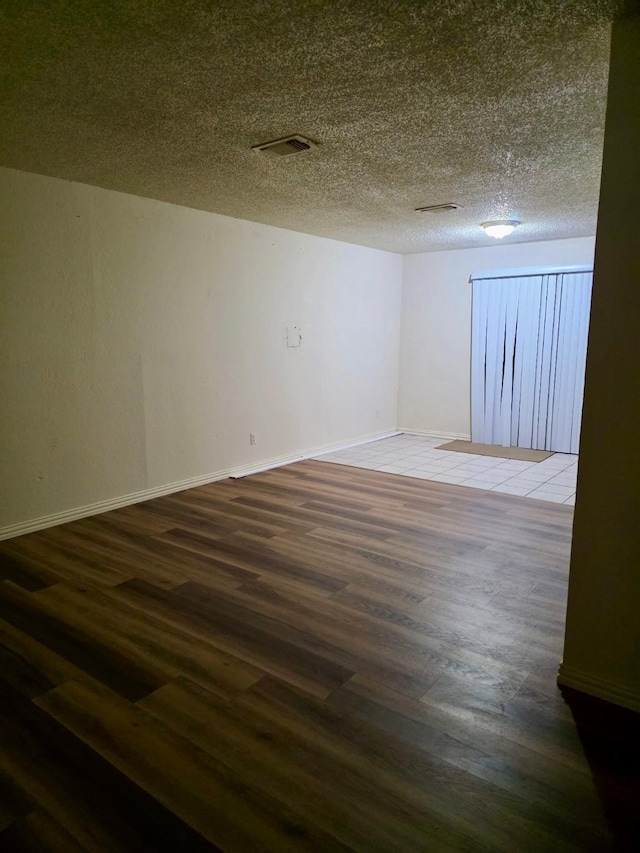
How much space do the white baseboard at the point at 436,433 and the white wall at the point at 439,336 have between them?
1 centimetres

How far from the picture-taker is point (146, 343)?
404 centimetres

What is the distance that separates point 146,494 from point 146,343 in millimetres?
1190

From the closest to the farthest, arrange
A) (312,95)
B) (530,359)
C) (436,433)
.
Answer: (312,95)
(530,359)
(436,433)

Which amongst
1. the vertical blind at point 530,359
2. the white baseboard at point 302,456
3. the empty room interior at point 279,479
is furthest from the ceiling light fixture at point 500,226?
the white baseboard at point 302,456

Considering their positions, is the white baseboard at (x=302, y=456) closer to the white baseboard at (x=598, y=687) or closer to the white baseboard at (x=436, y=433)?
the white baseboard at (x=436, y=433)

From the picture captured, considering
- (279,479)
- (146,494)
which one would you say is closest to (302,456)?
(279,479)

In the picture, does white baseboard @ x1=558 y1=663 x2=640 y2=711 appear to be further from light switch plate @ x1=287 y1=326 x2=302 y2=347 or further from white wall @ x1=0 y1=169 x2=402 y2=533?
light switch plate @ x1=287 y1=326 x2=302 y2=347

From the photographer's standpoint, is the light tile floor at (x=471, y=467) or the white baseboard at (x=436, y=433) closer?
the light tile floor at (x=471, y=467)

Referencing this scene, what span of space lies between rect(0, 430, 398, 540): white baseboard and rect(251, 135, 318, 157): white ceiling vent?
8.67 feet

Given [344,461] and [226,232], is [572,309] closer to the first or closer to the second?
[344,461]

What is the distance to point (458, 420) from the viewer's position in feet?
22.2

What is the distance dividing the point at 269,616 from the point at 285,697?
57cm

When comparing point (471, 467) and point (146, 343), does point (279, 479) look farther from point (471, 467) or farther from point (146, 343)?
point (471, 467)

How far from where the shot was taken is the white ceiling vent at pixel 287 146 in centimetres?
269
